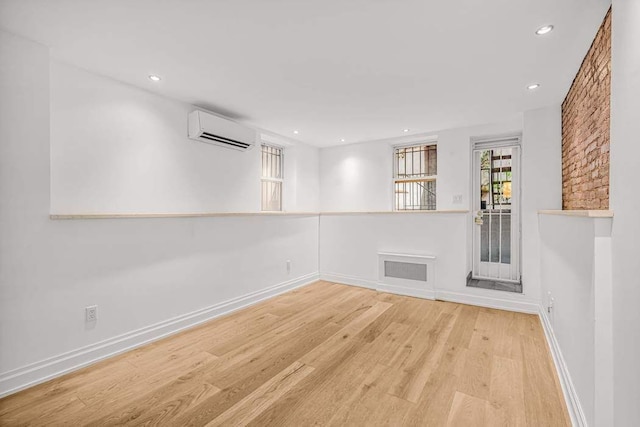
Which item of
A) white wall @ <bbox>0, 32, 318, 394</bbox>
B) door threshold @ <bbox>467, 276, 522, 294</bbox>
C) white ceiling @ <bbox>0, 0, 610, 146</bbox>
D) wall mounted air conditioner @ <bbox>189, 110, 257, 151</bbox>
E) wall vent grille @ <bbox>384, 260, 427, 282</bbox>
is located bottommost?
door threshold @ <bbox>467, 276, 522, 294</bbox>

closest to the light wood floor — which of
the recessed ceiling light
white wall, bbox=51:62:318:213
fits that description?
white wall, bbox=51:62:318:213

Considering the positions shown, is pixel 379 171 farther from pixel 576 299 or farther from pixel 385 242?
pixel 576 299

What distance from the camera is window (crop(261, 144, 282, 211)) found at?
448 centimetres

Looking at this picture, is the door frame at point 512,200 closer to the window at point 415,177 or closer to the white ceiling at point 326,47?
the window at point 415,177

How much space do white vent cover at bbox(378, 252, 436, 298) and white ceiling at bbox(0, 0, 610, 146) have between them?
6.62 feet

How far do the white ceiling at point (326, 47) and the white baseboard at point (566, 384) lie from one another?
2219 millimetres

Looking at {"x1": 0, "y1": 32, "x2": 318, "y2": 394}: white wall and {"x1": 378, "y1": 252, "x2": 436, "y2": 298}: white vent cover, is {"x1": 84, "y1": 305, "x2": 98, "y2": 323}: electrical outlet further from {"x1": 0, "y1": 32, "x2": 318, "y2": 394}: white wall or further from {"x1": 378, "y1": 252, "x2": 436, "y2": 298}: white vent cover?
{"x1": 378, "y1": 252, "x2": 436, "y2": 298}: white vent cover

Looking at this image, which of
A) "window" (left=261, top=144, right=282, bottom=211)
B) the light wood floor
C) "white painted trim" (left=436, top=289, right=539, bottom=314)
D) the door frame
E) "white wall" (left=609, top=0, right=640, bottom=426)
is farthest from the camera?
"window" (left=261, top=144, right=282, bottom=211)

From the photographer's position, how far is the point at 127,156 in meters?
2.66

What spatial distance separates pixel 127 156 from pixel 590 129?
12.6ft

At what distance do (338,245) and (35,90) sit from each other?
12.7ft

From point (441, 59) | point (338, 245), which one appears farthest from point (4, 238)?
point (338, 245)

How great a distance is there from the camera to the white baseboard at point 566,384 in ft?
5.15

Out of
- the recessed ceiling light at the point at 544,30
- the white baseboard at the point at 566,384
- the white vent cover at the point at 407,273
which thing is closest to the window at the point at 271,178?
the white vent cover at the point at 407,273
